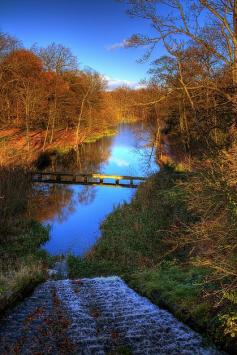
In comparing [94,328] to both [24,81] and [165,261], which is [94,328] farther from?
[24,81]

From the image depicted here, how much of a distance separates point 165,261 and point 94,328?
586 cm

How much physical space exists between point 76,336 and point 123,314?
1392 millimetres

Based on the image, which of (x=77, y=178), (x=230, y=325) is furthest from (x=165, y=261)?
(x=77, y=178)

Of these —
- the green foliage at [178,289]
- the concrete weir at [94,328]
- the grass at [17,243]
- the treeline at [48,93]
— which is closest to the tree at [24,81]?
the treeline at [48,93]

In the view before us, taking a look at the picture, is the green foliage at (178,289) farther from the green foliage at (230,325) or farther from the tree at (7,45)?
the tree at (7,45)

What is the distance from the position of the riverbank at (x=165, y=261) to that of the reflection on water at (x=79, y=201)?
4.55 feet

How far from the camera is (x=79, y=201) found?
25.2 meters

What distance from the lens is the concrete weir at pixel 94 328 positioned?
5117 millimetres

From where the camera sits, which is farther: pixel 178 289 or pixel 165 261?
pixel 165 261

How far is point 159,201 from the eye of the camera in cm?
1809

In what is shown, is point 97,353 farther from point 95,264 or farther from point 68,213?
point 68,213

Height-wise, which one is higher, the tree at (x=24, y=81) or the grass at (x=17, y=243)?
the tree at (x=24, y=81)

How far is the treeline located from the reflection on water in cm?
479

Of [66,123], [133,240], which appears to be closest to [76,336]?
[133,240]
